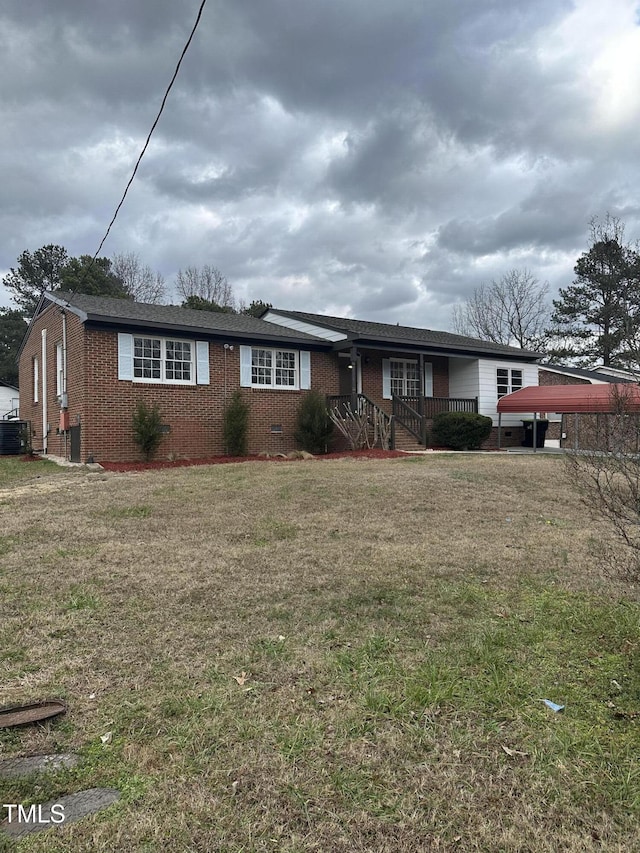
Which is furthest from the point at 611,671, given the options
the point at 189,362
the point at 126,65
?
the point at 189,362

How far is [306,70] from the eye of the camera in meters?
8.16

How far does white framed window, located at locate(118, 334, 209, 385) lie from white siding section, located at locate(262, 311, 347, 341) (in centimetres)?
415

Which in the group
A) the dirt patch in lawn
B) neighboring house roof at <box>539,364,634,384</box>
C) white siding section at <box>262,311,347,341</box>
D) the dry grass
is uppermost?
white siding section at <box>262,311,347,341</box>

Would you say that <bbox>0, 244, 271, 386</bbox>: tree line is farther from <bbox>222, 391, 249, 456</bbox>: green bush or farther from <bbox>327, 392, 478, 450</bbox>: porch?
<bbox>222, 391, 249, 456</bbox>: green bush

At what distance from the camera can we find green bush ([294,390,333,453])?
47.2 feet

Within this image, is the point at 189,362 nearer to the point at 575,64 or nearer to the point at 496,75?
the point at 496,75

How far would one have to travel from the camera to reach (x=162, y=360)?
43.3 feet

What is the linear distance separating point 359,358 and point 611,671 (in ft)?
45.6

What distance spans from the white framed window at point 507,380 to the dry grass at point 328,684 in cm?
1417

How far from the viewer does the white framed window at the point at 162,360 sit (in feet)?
41.1

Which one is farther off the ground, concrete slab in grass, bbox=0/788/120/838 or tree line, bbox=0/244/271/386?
tree line, bbox=0/244/271/386

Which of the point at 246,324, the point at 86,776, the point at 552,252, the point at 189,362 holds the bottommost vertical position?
the point at 86,776

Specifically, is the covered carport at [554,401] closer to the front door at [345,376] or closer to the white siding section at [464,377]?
the white siding section at [464,377]

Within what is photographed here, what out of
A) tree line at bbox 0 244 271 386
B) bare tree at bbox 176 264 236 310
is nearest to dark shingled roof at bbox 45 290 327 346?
tree line at bbox 0 244 271 386
